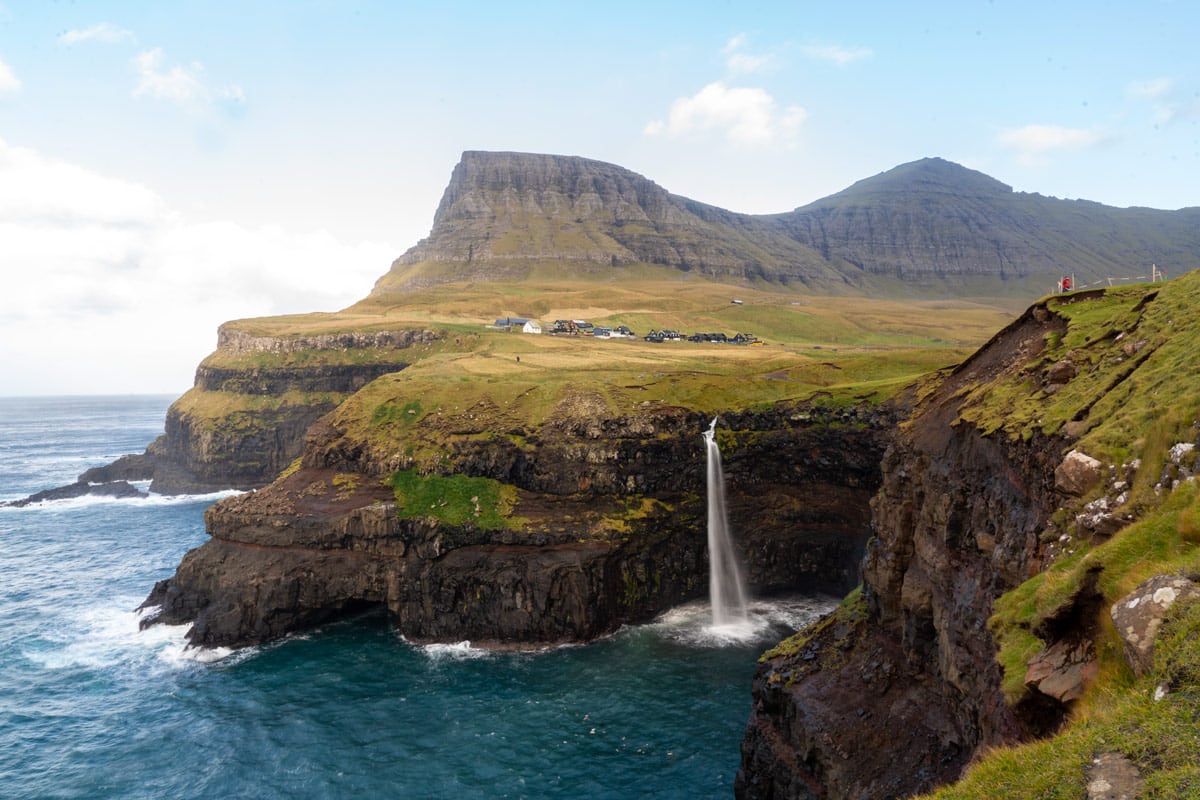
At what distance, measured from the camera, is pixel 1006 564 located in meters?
21.1

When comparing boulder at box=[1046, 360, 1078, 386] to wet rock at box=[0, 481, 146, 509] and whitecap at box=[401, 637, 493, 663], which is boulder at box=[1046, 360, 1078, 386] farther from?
wet rock at box=[0, 481, 146, 509]

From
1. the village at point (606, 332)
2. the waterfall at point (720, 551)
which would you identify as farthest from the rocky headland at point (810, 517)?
the village at point (606, 332)

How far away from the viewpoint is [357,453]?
6794 centimetres

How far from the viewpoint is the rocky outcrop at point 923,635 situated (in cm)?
2180

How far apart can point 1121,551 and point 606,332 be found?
127308 mm

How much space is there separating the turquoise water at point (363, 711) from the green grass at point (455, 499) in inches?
421

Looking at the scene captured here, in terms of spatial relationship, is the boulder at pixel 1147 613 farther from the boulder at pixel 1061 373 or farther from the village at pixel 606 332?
the village at pixel 606 332

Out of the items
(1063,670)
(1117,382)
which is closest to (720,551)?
(1117,382)

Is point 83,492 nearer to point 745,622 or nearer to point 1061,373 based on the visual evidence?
point 745,622

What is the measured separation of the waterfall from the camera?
62.0 meters

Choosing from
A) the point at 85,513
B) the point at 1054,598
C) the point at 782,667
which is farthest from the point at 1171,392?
the point at 85,513

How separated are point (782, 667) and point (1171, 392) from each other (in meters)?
22.7

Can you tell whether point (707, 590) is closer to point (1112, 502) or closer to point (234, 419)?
point (1112, 502)

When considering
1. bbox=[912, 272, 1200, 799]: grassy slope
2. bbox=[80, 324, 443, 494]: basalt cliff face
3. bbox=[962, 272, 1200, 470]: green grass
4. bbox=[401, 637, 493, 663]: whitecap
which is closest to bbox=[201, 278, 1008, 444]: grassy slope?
bbox=[80, 324, 443, 494]: basalt cliff face
